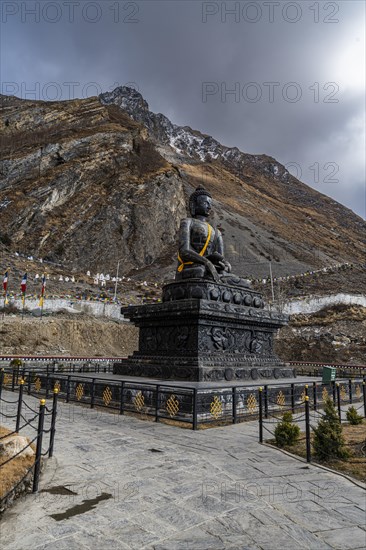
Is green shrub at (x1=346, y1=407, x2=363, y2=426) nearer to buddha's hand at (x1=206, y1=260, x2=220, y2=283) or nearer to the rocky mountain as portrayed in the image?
buddha's hand at (x1=206, y1=260, x2=220, y2=283)

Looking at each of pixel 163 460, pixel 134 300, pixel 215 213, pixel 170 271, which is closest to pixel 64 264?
pixel 170 271

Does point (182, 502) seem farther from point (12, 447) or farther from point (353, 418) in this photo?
point (353, 418)

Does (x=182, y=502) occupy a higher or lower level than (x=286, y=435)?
lower

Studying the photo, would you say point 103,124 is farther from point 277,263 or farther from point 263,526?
point 263,526

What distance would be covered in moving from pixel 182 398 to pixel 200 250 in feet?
21.0

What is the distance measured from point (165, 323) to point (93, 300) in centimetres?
2521

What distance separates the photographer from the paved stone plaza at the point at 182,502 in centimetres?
328

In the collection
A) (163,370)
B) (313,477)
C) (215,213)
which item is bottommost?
(313,477)

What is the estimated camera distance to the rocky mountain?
193ft

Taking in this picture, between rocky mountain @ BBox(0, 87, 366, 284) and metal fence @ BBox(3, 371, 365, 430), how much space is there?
152 ft

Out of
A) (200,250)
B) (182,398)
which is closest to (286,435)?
(182,398)

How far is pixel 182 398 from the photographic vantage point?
791cm

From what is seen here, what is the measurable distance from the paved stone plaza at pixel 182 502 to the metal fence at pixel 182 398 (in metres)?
1.54

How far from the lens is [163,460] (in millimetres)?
5383
